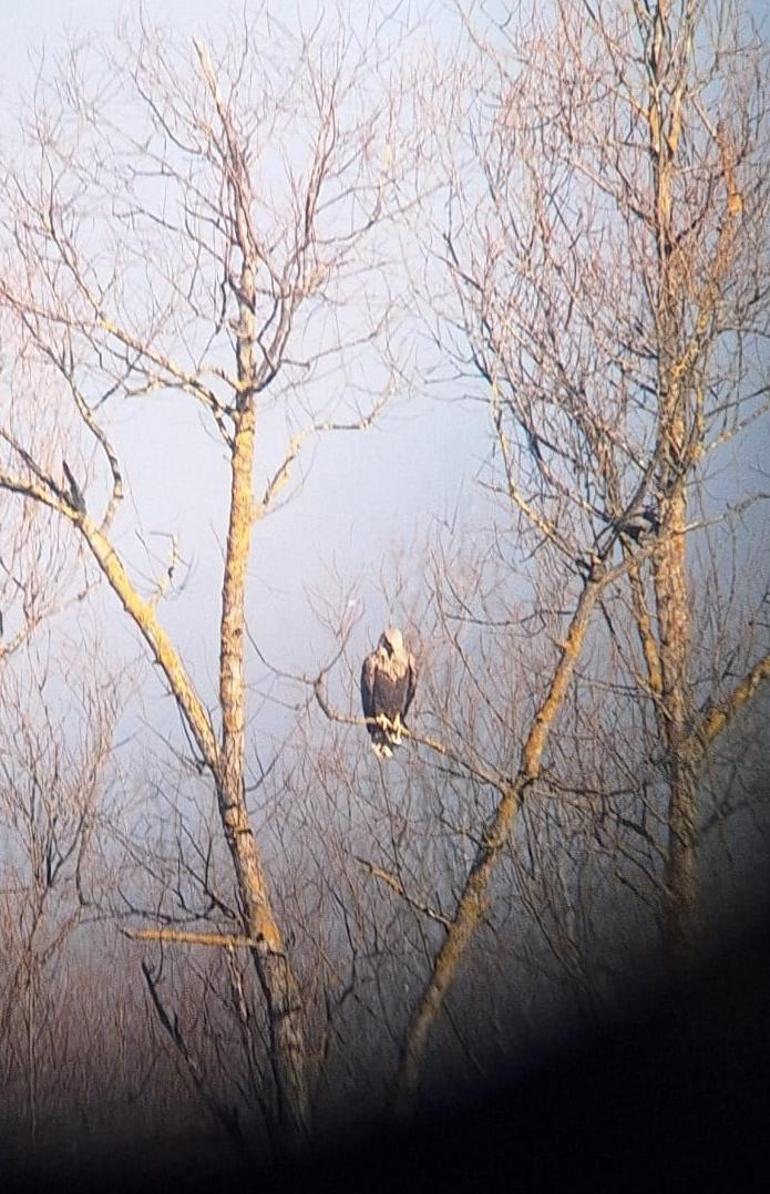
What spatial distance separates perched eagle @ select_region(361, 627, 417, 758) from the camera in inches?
116

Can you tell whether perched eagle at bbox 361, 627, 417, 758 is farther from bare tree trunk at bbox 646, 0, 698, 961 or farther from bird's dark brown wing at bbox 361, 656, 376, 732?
bare tree trunk at bbox 646, 0, 698, 961

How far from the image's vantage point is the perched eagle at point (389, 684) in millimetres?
2936

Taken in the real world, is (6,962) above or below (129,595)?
below

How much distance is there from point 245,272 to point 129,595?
69cm

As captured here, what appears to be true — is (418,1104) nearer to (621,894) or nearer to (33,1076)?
(621,894)

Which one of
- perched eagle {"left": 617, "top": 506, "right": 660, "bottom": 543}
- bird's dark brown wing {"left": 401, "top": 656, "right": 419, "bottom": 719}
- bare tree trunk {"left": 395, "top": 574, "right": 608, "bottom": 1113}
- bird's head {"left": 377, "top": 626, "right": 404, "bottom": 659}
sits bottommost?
bare tree trunk {"left": 395, "top": 574, "right": 608, "bottom": 1113}

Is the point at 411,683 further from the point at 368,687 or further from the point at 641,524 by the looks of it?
the point at 641,524

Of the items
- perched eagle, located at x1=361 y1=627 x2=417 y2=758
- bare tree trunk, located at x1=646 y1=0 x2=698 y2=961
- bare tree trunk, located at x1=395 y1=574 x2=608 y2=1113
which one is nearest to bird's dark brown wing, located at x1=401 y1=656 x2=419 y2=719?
perched eagle, located at x1=361 y1=627 x2=417 y2=758

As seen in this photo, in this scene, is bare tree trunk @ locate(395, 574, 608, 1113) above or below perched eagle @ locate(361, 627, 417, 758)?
below

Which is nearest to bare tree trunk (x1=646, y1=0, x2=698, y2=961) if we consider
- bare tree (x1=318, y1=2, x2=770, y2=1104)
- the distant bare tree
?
bare tree (x1=318, y1=2, x2=770, y2=1104)

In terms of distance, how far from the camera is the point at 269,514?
3.00 meters

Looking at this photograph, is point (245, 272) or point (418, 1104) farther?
point (245, 272)

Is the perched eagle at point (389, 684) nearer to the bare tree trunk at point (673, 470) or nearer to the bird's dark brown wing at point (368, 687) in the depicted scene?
the bird's dark brown wing at point (368, 687)

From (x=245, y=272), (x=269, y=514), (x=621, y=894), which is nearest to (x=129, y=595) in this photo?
(x=269, y=514)
